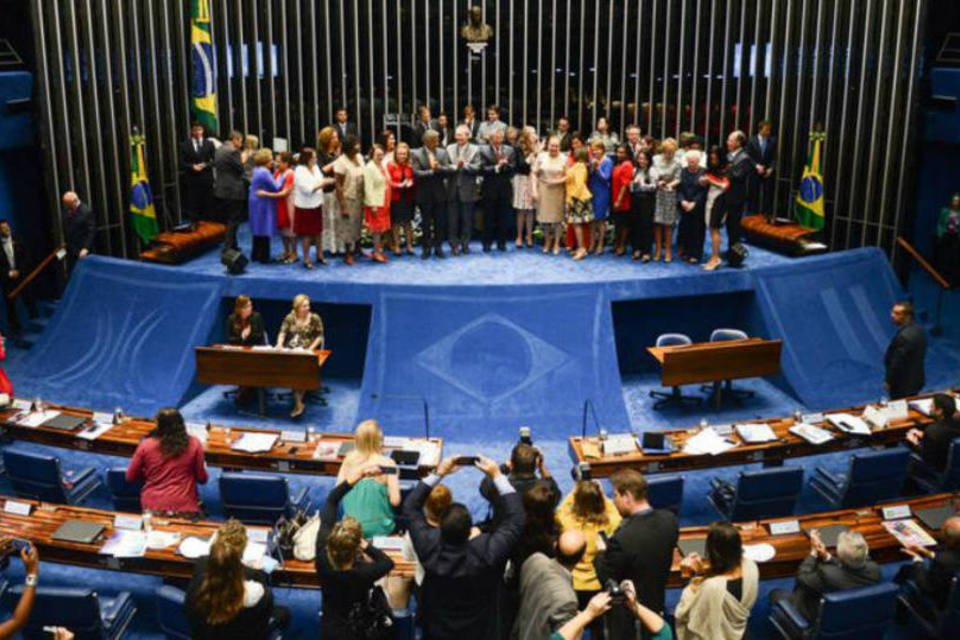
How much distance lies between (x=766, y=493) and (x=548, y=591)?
3.33m

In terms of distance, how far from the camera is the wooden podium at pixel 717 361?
10562mm

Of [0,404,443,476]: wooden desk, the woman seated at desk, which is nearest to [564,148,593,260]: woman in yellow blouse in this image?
the woman seated at desk

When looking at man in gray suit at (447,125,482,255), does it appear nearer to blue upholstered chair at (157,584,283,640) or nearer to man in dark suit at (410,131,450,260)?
man in dark suit at (410,131,450,260)

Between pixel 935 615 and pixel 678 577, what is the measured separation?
1.66 metres

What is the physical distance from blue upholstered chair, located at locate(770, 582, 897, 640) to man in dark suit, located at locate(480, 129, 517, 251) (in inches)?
307

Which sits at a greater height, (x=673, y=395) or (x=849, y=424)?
(x=849, y=424)

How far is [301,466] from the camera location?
8375 millimetres

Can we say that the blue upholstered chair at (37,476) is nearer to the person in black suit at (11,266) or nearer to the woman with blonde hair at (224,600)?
the woman with blonde hair at (224,600)

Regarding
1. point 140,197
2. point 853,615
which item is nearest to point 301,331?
point 140,197

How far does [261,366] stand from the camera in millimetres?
10500

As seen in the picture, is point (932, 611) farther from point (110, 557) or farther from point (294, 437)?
point (110, 557)

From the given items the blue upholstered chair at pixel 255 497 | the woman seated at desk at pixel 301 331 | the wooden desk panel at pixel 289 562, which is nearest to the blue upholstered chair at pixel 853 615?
the wooden desk panel at pixel 289 562

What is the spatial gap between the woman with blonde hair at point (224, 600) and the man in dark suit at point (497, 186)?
8.20 meters

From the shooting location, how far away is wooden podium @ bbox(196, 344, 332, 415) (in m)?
10.4
